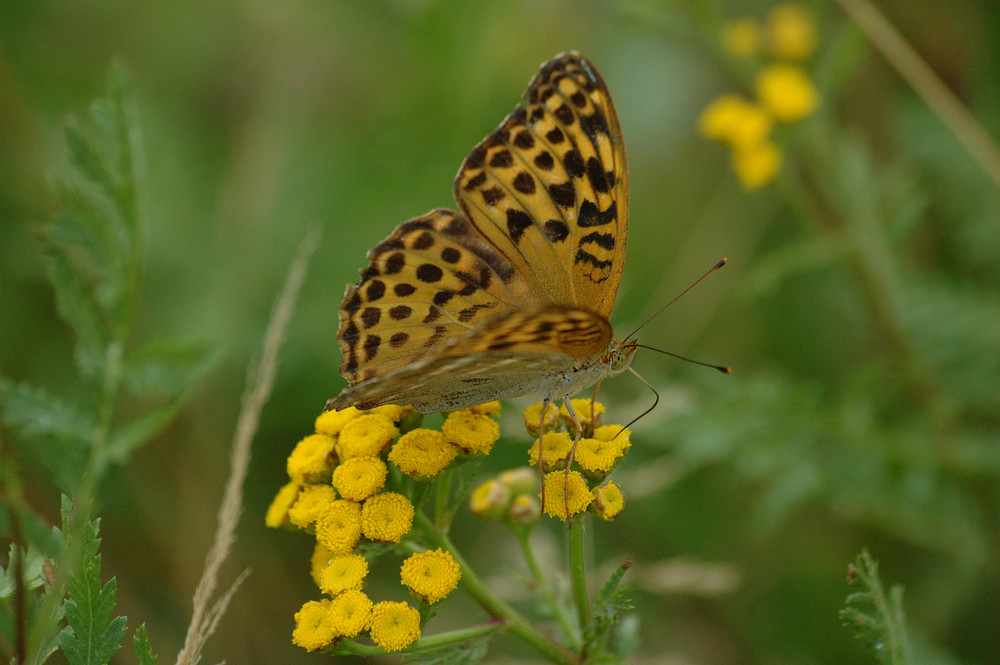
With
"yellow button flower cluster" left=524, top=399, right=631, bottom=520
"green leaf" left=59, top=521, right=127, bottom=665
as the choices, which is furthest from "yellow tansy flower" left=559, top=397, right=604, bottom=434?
"green leaf" left=59, top=521, right=127, bottom=665

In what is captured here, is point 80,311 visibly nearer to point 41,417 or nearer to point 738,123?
point 41,417

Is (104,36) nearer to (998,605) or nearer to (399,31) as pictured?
(399,31)

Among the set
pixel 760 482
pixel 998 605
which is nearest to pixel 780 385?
pixel 760 482

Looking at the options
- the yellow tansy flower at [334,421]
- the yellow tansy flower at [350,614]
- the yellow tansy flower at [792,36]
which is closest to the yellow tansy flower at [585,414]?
the yellow tansy flower at [334,421]

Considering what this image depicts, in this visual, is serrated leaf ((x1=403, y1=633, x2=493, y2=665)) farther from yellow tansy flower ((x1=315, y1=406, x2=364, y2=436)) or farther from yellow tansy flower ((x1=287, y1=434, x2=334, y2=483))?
yellow tansy flower ((x1=315, y1=406, x2=364, y2=436))

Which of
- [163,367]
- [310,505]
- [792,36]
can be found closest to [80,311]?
[163,367]

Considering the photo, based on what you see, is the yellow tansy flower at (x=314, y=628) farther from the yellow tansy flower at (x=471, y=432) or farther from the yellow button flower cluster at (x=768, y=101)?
the yellow button flower cluster at (x=768, y=101)

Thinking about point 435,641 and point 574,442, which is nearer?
point 435,641
